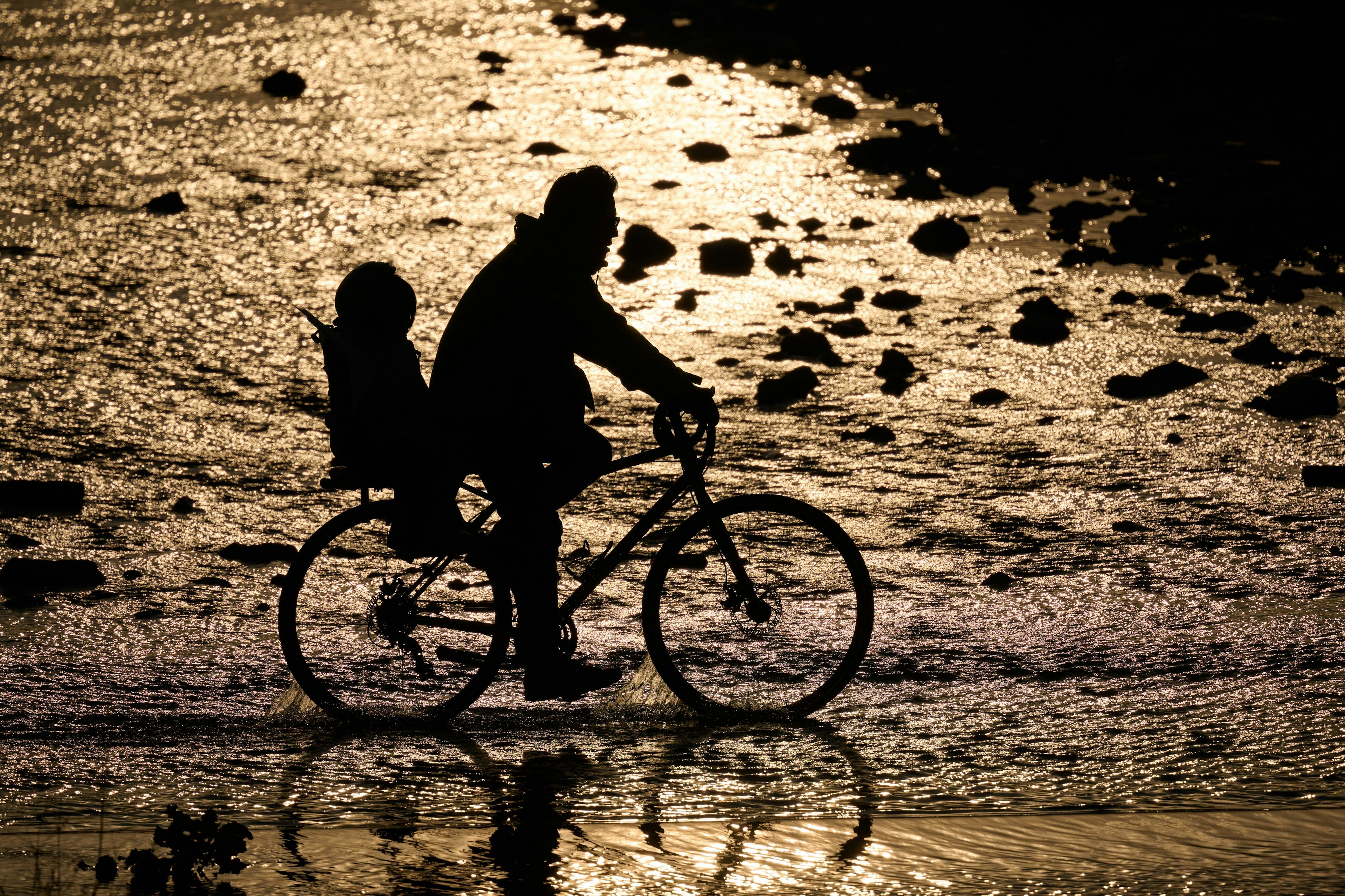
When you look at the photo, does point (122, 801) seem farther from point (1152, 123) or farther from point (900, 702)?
point (1152, 123)

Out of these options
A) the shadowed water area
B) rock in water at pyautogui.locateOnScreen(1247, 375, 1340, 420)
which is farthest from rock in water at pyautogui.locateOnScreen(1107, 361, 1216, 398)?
rock in water at pyautogui.locateOnScreen(1247, 375, 1340, 420)

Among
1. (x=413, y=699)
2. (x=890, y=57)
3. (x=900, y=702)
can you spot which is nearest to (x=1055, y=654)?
(x=900, y=702)

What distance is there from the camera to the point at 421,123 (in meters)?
15.5

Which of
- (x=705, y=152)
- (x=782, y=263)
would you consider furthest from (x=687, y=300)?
(x=705, y=152)

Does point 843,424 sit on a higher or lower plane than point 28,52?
lower

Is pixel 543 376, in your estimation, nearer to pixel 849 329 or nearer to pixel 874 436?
Result: pixel 874 436

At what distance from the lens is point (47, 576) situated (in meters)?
6.92

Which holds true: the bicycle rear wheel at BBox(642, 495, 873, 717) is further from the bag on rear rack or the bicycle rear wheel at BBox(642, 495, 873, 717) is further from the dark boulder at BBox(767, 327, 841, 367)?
the dark boulder at BBox(767, 327, 841, 367)

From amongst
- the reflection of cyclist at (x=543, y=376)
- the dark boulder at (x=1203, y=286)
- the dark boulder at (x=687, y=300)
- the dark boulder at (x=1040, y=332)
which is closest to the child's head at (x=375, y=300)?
the reflection of cyclist at (x=543, y=376)

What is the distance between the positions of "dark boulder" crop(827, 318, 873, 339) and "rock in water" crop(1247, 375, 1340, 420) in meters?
2.37

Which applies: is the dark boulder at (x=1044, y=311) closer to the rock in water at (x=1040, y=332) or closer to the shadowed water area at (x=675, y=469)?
the rock in water at (x=1040, y=332)

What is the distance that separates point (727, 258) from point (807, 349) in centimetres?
177

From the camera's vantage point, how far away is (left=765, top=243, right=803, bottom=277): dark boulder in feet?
38.8

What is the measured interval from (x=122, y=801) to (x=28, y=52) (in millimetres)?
15032
